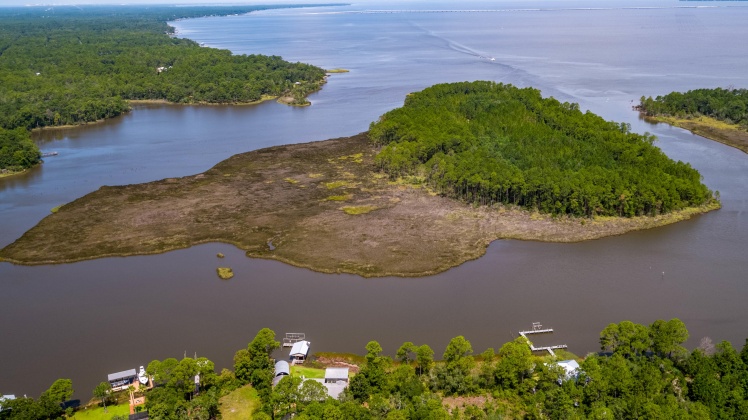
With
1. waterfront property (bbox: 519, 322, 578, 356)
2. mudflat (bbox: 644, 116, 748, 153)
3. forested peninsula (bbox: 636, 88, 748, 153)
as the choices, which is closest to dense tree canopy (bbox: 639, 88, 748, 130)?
forested peninsula (bbox: 636, 88, 748, 153)

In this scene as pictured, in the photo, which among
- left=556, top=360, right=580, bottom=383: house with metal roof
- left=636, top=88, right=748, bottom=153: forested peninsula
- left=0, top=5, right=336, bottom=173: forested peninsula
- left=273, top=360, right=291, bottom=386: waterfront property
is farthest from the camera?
left=0, top=5, right=336, bottom=173: forested peninsula

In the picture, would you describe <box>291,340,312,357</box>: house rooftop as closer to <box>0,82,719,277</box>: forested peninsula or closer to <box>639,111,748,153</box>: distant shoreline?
<box>0,82,719,277</box>: forested peninsula

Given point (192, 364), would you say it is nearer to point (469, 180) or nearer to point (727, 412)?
point (727, 412)

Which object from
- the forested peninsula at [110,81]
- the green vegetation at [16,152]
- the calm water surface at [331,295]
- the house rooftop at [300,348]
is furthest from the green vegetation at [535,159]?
the green vegetation at [16,152]

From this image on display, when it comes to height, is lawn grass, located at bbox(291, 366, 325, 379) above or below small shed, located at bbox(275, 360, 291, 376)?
below

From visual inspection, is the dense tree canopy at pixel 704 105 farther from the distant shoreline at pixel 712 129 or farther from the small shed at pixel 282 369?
the small shed at pixel 282 369

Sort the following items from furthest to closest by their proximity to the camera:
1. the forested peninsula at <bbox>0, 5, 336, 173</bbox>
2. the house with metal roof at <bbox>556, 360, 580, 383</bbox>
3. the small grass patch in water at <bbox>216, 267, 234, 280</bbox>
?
the forested peninsula at <bbox>0, 5, 336, 173</bbox> < the small grass patch in water at <bbox>216, 267, 234, 280</bbox> < the house with metal roof at <bbox>556, 360, 580, 383</bbox>

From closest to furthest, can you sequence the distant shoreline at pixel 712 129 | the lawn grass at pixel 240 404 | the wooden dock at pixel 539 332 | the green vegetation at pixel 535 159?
the lawn grass at pixel 240 404 < the wooden dock at pixel 539 332 < the green vegetation at pixel 535 159 < the distant shoreline at pixel 712 129

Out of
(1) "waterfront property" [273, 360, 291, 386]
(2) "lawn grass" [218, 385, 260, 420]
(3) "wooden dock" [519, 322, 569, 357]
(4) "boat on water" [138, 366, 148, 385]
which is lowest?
(2) "lawn grass" [218, 385, 260, 420]
